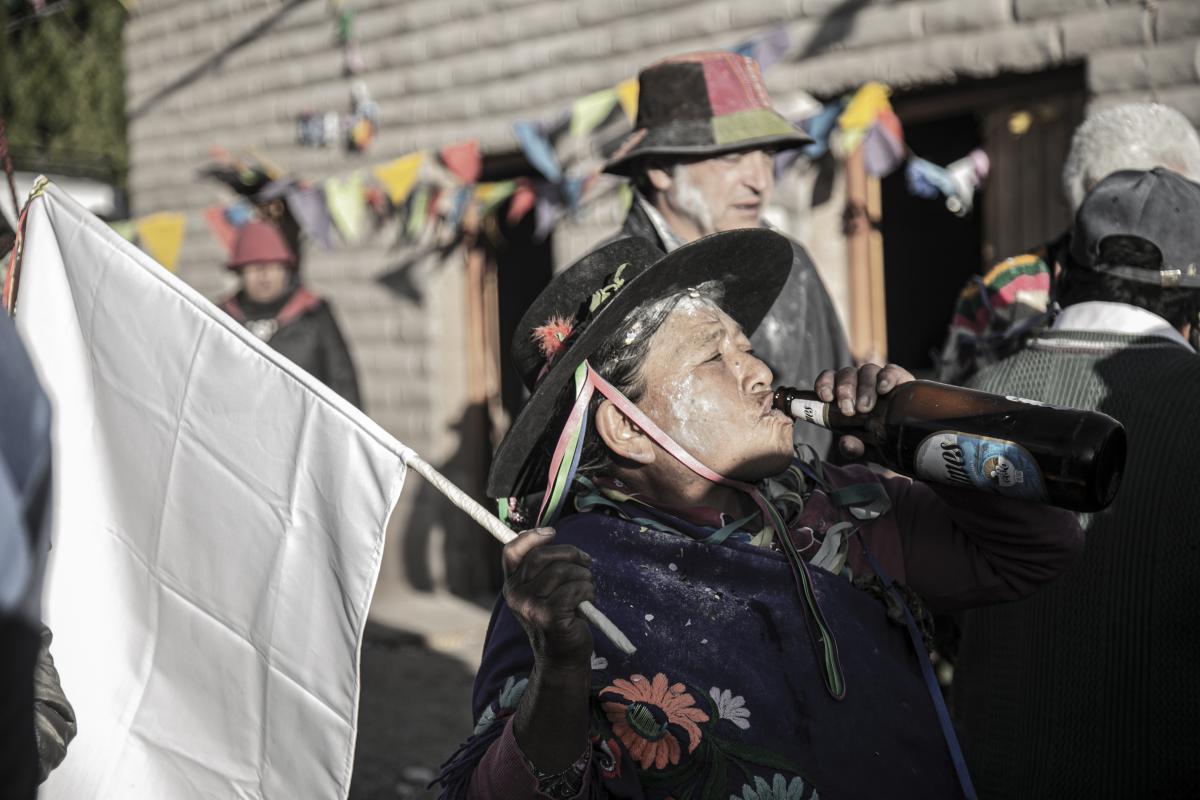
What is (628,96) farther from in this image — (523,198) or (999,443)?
(999,443)

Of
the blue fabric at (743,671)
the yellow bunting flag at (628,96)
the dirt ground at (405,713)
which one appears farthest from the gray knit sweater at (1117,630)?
the yellow bunting flag at (628,96)

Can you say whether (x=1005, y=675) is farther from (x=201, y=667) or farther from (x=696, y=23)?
(x=696, y=23)

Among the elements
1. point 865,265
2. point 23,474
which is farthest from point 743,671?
point 865,265

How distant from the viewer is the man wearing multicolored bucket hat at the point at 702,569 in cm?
167

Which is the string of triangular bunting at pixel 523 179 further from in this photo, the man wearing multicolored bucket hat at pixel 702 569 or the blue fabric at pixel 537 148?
the man wearing multicolored bucket hat at pixel 702 569

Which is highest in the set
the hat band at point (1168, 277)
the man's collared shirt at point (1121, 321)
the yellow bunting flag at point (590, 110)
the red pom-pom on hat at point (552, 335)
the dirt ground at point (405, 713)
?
the yellow bunting flag at point (590, 110)

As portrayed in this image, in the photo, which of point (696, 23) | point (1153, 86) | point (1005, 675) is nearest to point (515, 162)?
point (696, 23)

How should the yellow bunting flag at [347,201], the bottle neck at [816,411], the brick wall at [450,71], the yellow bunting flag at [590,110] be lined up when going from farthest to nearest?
the yellow bunting flag at [347,201]
the yellow bunting flag at [590,110]
the brick wall at [450,71]
the bottle neck at [816,411]

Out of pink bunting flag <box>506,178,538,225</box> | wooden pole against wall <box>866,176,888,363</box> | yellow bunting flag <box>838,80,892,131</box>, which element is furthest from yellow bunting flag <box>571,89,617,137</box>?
wooden pole against wall <box>866,176,888,363</box>

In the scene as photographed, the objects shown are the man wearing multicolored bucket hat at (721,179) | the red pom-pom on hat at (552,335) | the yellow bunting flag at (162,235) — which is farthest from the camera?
the yellow bunting flag at (162,235)

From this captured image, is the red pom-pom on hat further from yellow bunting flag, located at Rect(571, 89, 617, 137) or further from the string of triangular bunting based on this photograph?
yellow bunting flag, located at Rect(571, 89, 617, 137)

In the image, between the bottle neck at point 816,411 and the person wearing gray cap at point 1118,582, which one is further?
the person wearing gray cap at point 1118,582

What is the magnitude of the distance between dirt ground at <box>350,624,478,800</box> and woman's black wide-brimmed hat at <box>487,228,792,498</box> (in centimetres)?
260

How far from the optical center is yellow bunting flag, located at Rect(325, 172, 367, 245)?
7.48 meters
